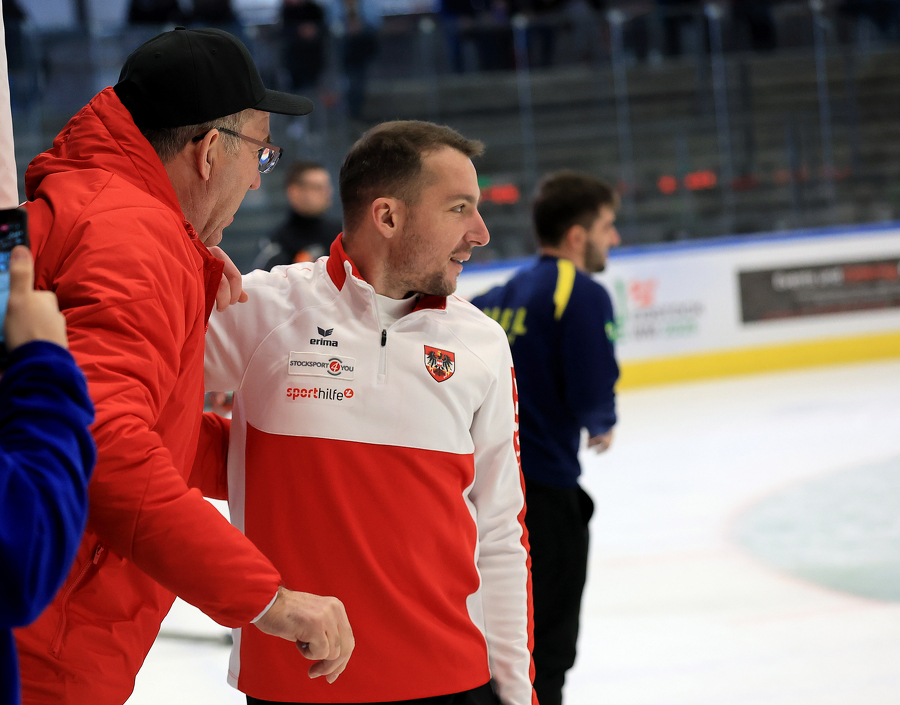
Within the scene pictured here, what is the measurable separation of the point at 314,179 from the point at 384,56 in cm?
515

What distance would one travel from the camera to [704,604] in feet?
12.5

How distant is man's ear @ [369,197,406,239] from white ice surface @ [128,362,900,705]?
2029 mm

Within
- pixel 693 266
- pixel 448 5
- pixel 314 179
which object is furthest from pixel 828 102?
pixel 314 179

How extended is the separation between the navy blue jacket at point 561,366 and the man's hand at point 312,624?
1455 mm

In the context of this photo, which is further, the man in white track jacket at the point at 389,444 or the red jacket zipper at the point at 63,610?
the man in white track jacket at the point at 389,444

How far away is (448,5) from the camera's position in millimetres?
11195

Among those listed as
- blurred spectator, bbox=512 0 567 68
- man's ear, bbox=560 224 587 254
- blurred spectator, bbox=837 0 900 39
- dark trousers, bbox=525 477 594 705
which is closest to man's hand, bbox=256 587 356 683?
dark trousers, bbox=525 477 594 705

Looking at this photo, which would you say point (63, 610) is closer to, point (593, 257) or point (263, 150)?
point (263, 150)

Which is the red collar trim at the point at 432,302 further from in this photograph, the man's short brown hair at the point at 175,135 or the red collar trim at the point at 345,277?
the man's short brown hair at the point at 175,135

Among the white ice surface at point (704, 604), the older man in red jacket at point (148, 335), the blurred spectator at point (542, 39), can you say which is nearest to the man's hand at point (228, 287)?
the older man in red jacket at point (148, 335)

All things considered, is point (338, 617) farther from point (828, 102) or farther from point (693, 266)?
point (828, 102)

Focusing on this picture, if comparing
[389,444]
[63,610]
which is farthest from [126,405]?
[389,444]

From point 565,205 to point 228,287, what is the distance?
5.60 ft

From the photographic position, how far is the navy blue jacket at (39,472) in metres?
0.79
